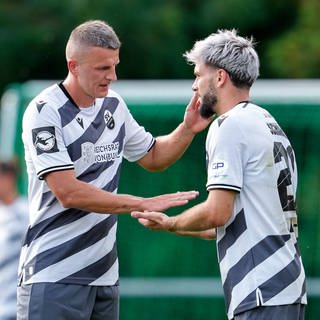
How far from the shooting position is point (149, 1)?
15828 mm

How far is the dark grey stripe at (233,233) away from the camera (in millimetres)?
6422

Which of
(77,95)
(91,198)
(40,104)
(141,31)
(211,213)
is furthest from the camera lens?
(141,31)

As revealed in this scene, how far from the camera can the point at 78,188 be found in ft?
22.1

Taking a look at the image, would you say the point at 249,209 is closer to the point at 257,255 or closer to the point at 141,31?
the point at 257,255

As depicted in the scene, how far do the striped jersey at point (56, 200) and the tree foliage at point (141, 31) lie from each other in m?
8.51

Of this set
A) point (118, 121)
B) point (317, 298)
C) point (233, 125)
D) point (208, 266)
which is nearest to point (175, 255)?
point (208, 266)

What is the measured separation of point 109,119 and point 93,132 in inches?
6.9

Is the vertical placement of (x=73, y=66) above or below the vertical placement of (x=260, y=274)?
above

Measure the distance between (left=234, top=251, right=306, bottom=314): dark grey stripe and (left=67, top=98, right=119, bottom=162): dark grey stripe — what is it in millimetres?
1155

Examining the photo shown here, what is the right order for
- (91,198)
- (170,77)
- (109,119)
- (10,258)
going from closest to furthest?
(91,198) → (109,119) → (10,258) → (170,77)

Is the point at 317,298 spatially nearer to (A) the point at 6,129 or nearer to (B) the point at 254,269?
(A) the point at 6,129

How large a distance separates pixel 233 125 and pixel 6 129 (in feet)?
18.9

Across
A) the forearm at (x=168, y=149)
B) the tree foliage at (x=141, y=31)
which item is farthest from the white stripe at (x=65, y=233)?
the tree foliage at (x=141, y=31)

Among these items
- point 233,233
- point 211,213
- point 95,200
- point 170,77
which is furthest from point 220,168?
point 170,77
